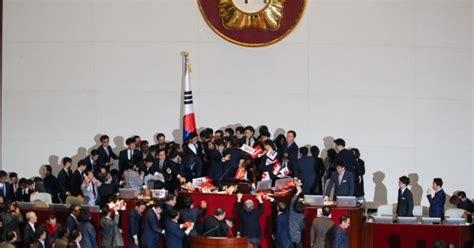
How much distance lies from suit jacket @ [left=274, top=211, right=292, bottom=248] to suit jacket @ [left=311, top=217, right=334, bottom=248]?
50 cm

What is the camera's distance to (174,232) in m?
16.9

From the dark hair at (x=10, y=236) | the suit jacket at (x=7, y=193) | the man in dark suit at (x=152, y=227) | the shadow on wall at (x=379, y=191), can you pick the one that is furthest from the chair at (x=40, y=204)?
the shadow on wall at (x=379, y=191)

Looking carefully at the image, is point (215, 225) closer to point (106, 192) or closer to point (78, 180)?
point (106, 192)

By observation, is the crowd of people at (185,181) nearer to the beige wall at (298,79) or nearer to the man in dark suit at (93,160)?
the man in dark suit at (93,160)

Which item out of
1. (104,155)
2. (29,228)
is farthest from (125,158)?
(29,228)

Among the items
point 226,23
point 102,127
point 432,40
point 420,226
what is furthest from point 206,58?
point 420,226

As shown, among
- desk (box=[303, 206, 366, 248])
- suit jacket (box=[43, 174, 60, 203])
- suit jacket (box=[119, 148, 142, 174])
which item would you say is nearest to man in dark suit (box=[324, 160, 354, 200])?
desk (box=[303, 206, 366, 248])

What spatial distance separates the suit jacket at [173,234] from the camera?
1692cm

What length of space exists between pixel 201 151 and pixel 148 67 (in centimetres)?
304

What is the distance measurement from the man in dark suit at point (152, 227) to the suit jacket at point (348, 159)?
13.0ft

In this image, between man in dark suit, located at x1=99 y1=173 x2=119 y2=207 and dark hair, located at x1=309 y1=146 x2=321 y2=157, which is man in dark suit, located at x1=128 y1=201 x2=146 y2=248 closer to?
man in dark suit, located at x1=99 y1=173 x2=119 y2=207

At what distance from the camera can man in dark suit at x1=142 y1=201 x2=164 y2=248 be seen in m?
17.2

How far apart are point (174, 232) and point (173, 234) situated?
0.06m

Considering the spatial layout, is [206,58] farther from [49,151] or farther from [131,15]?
[49,151]
